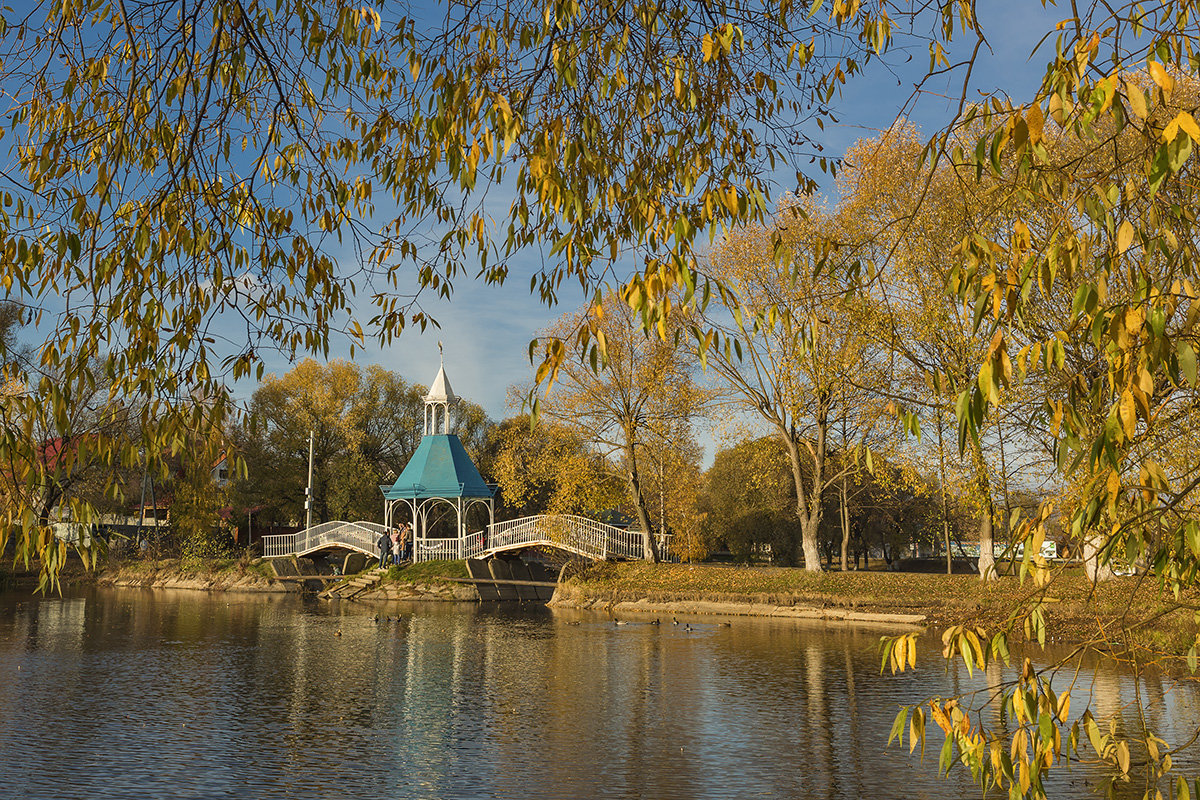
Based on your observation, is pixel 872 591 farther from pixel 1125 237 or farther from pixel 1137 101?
pixel 1137 101

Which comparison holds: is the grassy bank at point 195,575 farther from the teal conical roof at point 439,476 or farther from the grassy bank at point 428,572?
the teal conical roof at point 439,476

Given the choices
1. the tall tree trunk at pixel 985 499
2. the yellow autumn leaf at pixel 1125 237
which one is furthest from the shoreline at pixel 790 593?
the yellow autumn leaf at pixel 1125 237

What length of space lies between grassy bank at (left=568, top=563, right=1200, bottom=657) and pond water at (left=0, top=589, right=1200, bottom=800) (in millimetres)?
3265

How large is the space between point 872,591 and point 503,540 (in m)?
14.8

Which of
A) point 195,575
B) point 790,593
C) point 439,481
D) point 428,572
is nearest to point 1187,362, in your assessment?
point 790,593

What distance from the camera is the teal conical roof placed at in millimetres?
38531

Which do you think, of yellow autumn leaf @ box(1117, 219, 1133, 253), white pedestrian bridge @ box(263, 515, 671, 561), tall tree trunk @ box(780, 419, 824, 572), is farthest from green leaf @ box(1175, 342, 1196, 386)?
white pedestrian bridge @ box(263, 515, 671, 561)

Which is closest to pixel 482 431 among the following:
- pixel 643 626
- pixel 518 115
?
pixel 643 626

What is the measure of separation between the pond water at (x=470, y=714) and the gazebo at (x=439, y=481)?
1592cm

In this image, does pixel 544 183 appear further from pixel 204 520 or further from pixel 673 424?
pixel 204 520

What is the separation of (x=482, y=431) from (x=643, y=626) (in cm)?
4122

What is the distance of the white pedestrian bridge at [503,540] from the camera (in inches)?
1319

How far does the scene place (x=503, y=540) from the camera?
118 ft

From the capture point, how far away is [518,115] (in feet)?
15.5
